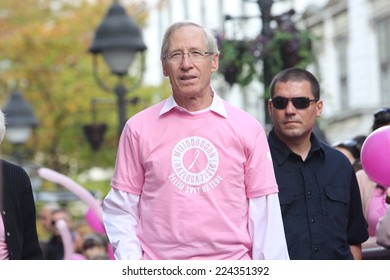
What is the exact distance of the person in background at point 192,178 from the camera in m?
6.01

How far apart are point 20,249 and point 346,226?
1.68 meters

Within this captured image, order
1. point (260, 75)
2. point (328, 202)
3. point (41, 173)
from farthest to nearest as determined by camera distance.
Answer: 1. point (260, 75)
2. point (41, 173)
3. point (328, 202)

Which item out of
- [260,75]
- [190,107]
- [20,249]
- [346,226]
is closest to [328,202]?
[346,226]

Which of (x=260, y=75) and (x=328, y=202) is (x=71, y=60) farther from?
(x=328, y=202)

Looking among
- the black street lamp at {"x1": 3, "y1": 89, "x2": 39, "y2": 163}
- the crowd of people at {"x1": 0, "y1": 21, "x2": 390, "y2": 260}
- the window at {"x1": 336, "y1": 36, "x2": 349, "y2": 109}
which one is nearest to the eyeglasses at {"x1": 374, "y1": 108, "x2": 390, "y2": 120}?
the crowd of people at {"x1": 0, "y1": 21, "x2": 390, "y2": 260}

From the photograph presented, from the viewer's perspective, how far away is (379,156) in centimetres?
730

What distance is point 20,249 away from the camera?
6441mm

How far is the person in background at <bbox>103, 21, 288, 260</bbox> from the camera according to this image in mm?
6008

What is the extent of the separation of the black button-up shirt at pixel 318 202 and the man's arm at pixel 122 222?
95 cm

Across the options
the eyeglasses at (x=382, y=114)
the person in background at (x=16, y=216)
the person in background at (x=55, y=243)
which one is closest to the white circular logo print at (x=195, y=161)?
the person in background at (x=16, y=216)

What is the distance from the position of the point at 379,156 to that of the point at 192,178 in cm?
159

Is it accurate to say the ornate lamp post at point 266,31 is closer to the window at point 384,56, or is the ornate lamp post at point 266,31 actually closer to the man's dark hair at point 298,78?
the man's dark hair at point 298,78
